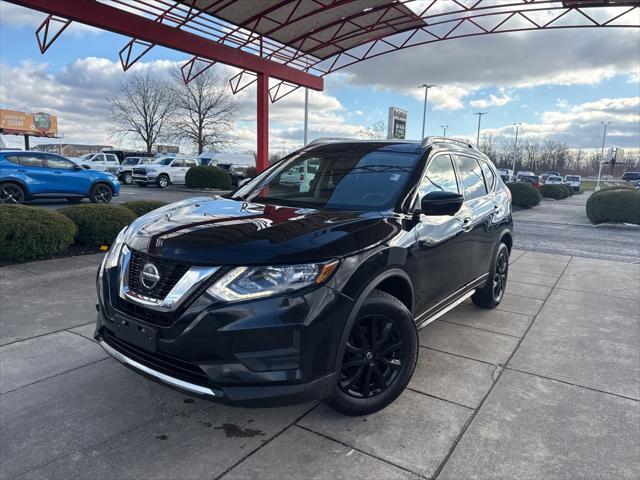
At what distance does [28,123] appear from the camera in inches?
2579

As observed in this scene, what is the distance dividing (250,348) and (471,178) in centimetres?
325

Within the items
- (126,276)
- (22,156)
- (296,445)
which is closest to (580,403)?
(296,445)

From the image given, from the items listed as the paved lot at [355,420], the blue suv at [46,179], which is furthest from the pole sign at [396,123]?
the paved lot at [355,420]

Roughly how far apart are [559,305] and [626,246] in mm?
6895

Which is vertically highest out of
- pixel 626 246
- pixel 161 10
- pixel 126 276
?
pixel 161 10

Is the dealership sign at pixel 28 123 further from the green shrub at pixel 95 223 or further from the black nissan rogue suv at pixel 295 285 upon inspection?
the black nissan rogue suv at pixel 295 285

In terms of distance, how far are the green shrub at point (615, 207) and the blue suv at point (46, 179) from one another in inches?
667

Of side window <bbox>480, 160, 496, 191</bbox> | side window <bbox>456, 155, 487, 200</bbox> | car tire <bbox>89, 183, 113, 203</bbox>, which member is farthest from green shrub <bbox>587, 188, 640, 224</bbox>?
car tire <bbox>89, 183, 113, 203</bbox>

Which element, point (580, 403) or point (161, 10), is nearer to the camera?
point (580, 403)

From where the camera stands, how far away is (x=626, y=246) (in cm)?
1101

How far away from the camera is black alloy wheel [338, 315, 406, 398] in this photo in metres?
2.79

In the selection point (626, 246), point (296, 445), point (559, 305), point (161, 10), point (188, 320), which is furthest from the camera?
point (161, 10)

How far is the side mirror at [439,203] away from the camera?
3201mm

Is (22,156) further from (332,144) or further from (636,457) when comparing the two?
(636,457)
